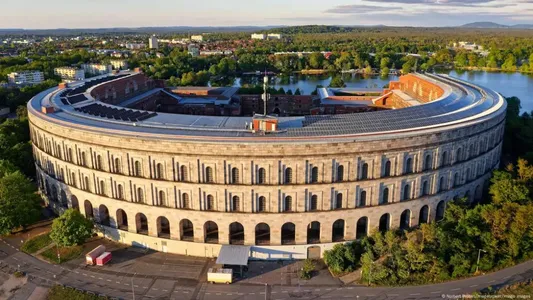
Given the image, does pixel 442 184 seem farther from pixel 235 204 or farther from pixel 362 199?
pixel 235 204

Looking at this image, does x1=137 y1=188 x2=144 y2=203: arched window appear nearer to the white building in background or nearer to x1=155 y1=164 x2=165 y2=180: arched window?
x1=155 y1=164 x2=165 y2=180: arched window

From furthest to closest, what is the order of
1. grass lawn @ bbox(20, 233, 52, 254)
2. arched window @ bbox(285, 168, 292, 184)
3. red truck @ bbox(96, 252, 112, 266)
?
1. grass lawn @ bbox(20, 233, 52, 254)
2. red truck @ bbox(96, 252, 112, 266)
3. arched window @ bbox(285, 168, 292, 184)

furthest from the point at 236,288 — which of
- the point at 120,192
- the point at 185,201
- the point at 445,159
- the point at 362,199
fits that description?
the point at 445,159

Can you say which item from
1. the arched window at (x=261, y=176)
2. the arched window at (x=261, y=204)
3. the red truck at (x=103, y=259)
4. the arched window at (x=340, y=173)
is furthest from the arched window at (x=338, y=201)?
the red truck at (x=103, y=259)

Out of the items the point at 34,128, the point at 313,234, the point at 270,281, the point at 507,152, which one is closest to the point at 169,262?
the point at 270,281

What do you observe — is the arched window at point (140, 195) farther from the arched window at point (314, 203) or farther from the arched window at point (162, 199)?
the arched window at point (314, 203)

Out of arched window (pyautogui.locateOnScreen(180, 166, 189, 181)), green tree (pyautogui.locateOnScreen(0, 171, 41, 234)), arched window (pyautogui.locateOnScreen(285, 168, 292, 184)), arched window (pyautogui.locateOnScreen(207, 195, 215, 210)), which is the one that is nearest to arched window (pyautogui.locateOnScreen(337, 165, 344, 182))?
arched window (pyautogui.locateOnScreen(285, 168, 292, 184))
